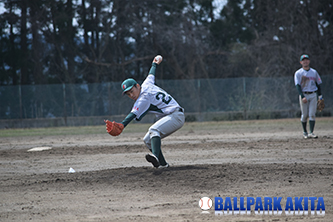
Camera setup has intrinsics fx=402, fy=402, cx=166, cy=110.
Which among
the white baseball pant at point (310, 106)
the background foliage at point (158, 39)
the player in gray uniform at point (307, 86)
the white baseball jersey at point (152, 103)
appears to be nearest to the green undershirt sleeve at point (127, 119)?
the white baseball jersey at point (152, 103)

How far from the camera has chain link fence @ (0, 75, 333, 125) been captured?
23.4 metres

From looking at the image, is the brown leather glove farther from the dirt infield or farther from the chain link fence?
the chain link fence

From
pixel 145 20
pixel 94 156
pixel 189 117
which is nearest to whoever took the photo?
pixel 94 156

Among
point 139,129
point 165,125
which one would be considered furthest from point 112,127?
point 139,129

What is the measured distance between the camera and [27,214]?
196 inches

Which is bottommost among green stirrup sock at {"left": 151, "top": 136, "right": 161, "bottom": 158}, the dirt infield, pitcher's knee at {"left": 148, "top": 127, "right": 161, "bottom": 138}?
the dirt infield

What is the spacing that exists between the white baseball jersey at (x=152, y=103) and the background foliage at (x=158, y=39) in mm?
21405

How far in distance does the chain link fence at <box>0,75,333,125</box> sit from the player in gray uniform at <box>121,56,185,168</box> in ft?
53.9

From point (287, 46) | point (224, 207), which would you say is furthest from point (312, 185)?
point (287, 46)

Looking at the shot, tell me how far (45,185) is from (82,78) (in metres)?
25.1

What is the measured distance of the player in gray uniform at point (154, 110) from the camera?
262 inches

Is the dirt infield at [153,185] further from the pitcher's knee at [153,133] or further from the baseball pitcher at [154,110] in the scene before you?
the pitcher's knee at [153,133]

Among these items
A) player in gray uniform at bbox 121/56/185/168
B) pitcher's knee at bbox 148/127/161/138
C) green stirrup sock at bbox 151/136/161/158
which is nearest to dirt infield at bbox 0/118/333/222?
green stirrup sock at bbox 151/136/161/158

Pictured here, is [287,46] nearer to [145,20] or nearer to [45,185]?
[145,20]
